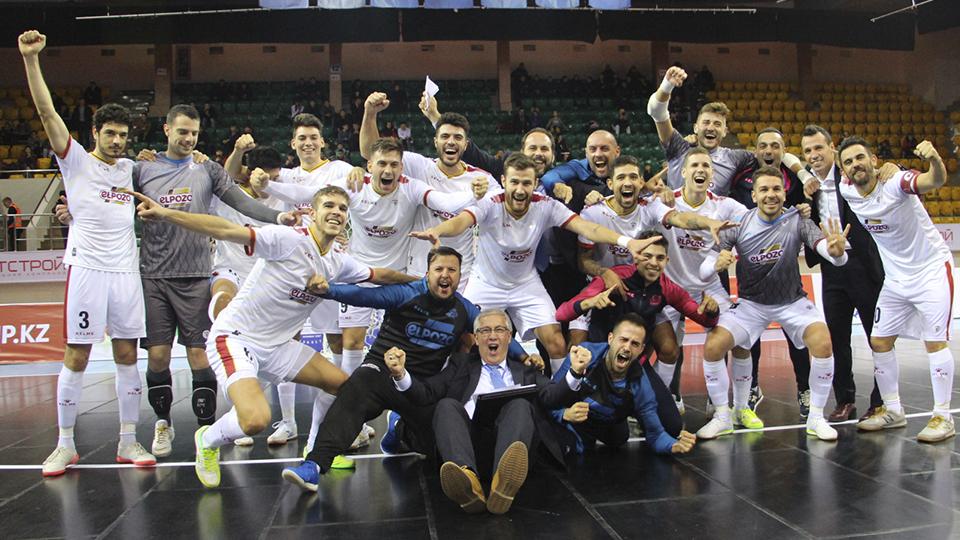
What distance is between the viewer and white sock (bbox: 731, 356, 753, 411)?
616 cm

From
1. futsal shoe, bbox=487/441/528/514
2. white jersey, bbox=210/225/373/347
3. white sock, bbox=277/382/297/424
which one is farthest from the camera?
white sock, bbox=277/382/297/424

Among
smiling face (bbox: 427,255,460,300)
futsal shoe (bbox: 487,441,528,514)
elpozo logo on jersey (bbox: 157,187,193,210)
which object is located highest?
elpozo logo on jersey (bbox: 157,187,193,210)

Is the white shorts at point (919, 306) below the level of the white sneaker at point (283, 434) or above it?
above

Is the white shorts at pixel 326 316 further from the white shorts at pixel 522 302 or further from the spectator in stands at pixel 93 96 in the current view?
the spectator in stands at pixel 93 96

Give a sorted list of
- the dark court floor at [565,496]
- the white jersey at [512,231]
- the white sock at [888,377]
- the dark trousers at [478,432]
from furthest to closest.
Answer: the white jersey at [512,231] < the white sock at [888,377] < the dark trousers at [478,432] < the dark court floor at [565,496]

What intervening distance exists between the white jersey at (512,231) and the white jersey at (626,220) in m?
0.31

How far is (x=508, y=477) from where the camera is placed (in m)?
4.11

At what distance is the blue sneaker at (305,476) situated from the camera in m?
4.45

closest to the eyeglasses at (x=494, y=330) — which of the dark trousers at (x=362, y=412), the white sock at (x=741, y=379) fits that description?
the dark trousers at (x=362, y=412)

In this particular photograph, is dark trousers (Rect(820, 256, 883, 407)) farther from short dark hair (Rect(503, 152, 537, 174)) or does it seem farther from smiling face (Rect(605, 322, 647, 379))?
short dark hair (Rect(503, 152, 537, 174))

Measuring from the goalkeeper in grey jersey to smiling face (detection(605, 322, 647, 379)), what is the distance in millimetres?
1100

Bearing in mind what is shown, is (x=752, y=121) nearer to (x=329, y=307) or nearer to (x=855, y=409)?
(x=855, y=409)

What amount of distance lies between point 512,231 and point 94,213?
3.37m

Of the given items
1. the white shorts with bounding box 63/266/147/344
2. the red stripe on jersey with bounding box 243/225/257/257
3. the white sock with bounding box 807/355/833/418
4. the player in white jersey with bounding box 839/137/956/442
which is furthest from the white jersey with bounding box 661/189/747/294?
the white shorts with bounding box 63/266/147/344
